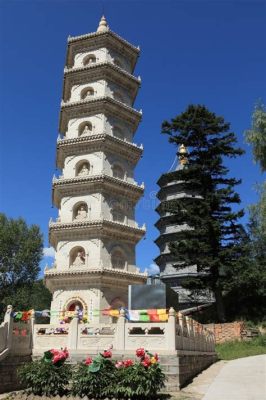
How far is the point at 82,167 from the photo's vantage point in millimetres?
29531

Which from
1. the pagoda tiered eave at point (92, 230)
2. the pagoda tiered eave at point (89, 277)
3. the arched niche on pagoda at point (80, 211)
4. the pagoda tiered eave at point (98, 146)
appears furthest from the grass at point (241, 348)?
the pagoda tiered eave at point (98, 146)

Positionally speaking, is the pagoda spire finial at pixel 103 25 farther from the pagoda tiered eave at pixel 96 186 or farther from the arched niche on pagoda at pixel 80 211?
the arched niche on pagoda at pixel 80 211

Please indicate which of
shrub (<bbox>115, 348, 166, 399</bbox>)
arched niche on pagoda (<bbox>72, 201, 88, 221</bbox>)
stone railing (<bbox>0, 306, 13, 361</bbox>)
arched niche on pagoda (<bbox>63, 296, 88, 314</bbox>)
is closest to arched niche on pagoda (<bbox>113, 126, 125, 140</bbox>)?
arched niche on pagoda (<bbox>72, 201, 88, 221</bbox>)

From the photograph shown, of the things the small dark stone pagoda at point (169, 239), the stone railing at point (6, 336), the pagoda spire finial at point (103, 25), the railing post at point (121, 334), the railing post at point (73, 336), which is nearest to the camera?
the railing post at point (121, 334)

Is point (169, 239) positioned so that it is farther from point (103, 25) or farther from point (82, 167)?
point (103, 25)

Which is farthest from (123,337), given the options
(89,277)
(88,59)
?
(88,59)

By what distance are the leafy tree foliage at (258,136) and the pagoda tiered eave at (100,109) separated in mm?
9990

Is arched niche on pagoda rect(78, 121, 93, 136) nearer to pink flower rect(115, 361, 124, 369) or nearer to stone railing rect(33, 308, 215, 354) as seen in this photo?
stone railing rect(33, 308, 215, 354)

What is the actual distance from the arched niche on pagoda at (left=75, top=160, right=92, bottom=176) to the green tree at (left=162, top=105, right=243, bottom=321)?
6680 mm

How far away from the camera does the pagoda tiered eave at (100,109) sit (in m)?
30.0

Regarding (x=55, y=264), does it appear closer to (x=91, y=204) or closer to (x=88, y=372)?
(x=91, y=204)

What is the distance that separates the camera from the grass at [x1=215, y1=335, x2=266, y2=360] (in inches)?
920

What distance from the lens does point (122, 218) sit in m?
28.8

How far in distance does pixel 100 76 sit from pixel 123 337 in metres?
22.4
